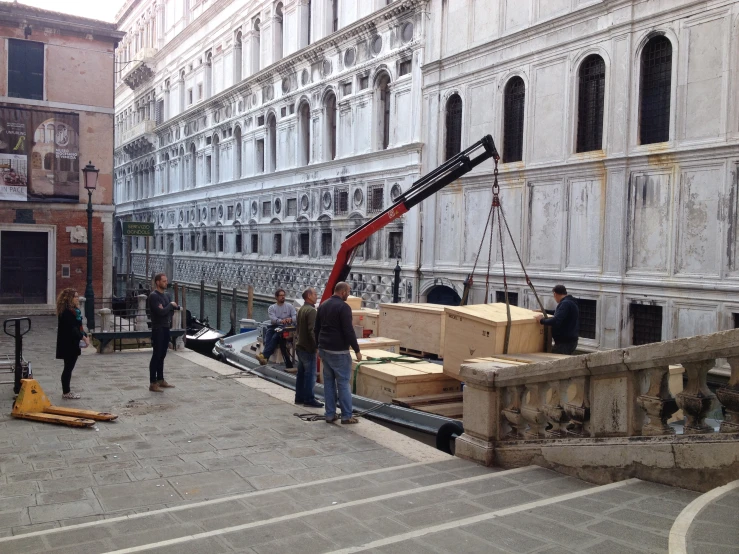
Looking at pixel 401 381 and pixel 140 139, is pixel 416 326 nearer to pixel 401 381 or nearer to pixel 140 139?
pixel 401 381

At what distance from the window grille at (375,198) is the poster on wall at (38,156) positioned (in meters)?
9.19

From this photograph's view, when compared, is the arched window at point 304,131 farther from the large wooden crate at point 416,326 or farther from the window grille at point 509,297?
the large wooden crate at point 416,326

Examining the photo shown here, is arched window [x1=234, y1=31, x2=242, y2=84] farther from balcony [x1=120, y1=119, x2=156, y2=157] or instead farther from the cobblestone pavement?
the cobblestone pavement

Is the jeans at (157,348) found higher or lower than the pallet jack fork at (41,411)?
higher

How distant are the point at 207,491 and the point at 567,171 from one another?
12.9 metres

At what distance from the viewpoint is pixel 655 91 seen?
→ 47.8 feet

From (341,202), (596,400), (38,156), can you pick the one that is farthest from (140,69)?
(596,400)

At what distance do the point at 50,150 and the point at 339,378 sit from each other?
16298mm

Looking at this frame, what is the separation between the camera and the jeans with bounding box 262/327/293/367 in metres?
12.8

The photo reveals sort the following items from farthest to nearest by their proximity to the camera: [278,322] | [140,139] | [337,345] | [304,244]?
[140,139] < [304,244] < [278,322] < [337,345]

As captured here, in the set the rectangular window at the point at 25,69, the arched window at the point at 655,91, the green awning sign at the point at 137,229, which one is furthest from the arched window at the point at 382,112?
the rectangular window at the point at 25,69

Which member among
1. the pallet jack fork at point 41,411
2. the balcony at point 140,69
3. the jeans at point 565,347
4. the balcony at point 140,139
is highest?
the balcony at point 140,69

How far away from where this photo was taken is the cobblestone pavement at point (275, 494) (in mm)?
3902

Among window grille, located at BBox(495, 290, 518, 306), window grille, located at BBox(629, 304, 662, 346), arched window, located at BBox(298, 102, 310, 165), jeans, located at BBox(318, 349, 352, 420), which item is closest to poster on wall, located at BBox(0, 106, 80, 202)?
arched window, located at BBox(298, 102, 310, 165)
